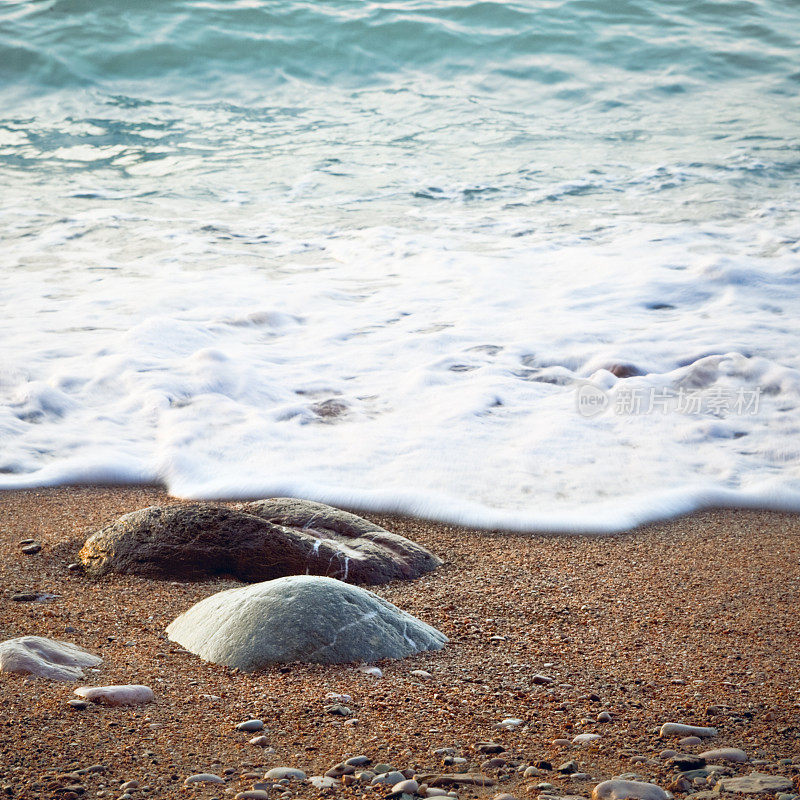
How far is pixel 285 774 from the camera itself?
62.1 inches

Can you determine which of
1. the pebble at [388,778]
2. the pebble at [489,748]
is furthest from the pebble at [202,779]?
the pebble at [489,748]

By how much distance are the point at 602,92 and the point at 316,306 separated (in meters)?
6.68

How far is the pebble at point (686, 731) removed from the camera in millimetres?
1756

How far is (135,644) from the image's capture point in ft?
7.02

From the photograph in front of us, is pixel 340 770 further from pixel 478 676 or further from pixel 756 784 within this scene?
pixel 756 784

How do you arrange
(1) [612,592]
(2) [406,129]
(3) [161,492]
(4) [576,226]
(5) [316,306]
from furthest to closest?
(2) [406,129] → (4) [576,226] → (5) [316,306] → (3) [161,492] → (1) [612,592]

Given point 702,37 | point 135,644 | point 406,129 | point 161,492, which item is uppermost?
point 702,37

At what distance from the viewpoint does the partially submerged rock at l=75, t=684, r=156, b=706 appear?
181 cm

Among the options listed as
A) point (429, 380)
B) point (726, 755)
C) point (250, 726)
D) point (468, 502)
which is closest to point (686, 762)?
point (726, 755)

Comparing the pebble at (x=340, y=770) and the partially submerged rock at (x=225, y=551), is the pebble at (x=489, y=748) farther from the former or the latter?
the partially submerged rock at (x=225, y=551)

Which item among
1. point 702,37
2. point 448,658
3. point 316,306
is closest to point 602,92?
point 702,37

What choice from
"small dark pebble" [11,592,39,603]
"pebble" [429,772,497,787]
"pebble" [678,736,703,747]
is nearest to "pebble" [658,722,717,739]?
"pebble" [678,736,703,747]

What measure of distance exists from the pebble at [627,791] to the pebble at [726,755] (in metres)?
0.18

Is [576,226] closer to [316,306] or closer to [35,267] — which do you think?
[316,306]
